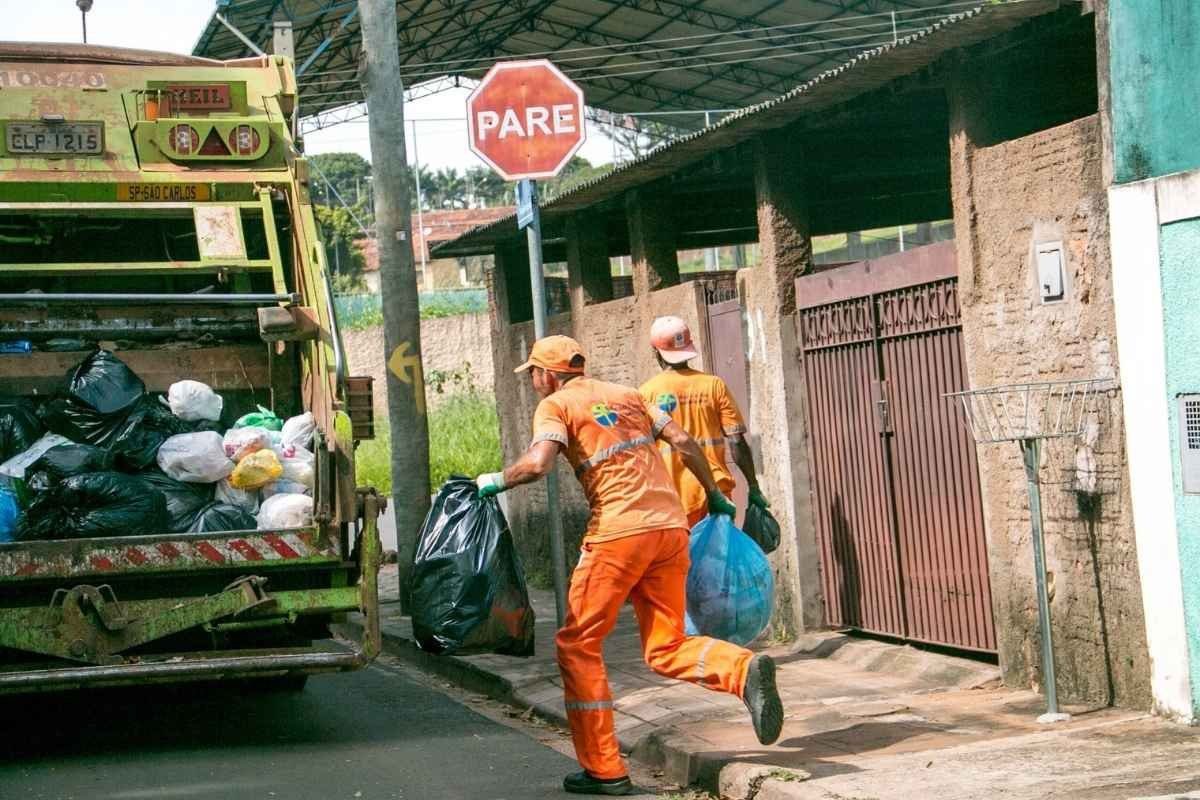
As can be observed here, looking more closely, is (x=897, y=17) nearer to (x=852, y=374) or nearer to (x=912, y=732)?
(x=852, y=374)

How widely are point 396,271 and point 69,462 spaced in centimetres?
428

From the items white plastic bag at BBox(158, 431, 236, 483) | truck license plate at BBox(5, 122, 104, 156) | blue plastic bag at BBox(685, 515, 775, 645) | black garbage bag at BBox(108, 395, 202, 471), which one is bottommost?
blue plastic bag at BBox(685, 515, 775, 645)

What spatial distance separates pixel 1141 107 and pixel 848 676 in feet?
Result: 10.2

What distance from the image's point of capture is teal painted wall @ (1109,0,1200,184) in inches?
249

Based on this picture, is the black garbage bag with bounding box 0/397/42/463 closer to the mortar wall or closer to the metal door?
the metal door

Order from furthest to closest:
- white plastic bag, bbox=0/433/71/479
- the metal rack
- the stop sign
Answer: the stop sign
white plastic bag, bbox=0/433/71/479
the metal rack

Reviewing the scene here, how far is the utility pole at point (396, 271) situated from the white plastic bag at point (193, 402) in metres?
3.31

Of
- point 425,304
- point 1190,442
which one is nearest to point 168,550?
point 1190,442

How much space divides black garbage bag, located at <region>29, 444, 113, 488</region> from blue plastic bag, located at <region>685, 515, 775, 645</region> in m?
2.63

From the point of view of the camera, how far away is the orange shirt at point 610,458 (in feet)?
20.3

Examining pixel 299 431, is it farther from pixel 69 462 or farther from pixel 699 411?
pixel 699 411

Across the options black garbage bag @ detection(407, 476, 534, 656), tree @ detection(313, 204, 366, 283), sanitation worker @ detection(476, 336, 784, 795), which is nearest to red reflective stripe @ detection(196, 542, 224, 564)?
black garbage bag @ detection(407, 476, 534, 656)

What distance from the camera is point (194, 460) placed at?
24.8ft

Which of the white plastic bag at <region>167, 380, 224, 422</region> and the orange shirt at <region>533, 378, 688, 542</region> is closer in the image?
the orange shirt at <region>533, 378, 688, 542</region>
